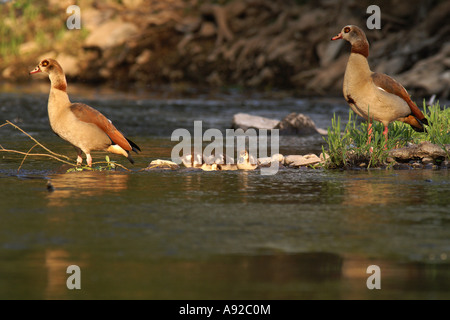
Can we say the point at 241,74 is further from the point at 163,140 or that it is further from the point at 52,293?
the point at 52,293

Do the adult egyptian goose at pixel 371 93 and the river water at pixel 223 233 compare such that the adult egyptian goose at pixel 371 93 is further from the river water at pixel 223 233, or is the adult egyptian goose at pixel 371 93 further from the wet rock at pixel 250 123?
the wet rock at pixel 250 123

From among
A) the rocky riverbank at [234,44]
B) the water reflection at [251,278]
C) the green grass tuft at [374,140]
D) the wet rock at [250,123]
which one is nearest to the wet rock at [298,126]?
the wet rock at [250,123]

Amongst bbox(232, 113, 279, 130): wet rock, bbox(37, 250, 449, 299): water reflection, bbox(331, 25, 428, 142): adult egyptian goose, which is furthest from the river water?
bbox(232, 113, 279, 130): wet rock

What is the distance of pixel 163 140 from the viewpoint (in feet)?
50.2

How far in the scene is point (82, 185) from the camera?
9.36 m

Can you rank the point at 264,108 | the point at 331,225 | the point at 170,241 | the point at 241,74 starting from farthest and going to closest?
the point at 241,74 → the point at 264,108 → the point at 331,225 → the point at 170,241

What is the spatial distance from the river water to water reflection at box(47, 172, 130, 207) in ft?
0.07

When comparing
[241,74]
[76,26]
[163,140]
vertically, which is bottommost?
[163,140]

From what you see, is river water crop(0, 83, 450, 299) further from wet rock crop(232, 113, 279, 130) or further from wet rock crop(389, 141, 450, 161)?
wet rock crop(232, 113, 279, 130)

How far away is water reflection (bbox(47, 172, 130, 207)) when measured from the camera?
8.51 meters

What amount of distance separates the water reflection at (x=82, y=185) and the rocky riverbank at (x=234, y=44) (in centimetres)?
1641
